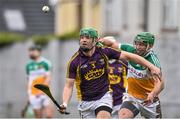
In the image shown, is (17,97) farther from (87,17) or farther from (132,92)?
(132,92)

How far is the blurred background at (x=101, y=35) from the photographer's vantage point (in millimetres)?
31328

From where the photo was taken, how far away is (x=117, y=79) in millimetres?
16938

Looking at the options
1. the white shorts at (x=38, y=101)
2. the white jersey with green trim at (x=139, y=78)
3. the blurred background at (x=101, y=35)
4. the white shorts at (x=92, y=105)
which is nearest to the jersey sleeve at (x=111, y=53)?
the white jersey with green trim at (x=139, y=78)

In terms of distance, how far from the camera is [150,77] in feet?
49.8

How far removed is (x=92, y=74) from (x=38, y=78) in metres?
7.89

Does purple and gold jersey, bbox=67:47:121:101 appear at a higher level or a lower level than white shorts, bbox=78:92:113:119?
higher

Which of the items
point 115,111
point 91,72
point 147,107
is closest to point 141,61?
point 91,72

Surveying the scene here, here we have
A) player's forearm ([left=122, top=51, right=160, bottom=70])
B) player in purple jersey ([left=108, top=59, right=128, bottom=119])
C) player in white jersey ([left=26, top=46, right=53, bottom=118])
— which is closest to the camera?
player's forearm ([left=122, top=51, right=160, bottom=70])

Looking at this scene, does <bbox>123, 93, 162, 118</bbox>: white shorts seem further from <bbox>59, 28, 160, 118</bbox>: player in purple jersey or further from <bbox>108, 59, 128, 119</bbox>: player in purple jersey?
<bbox>108, 59, 128, 119</bbox>: player in purple jersey

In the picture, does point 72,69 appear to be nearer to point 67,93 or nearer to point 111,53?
point 67,93

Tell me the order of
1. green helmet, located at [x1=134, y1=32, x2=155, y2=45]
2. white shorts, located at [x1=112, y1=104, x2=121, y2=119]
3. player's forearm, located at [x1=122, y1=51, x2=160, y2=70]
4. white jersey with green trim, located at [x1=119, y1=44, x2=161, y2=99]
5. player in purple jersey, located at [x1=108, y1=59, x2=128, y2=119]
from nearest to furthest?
player's forearm, located at [x1=122, y1=51, x2=160, y2=70] → green helmet, located at [x1=134, y1=32, x2=155, y2=45] → white jersey with green trim, located at [x1=119, y1=44, x2=161, y2=99] → white shorts, located at [x1=112, y1=104, x2=121, y2=119] → player in purple jersey, located at [x1=108, y1=59, x2=128, y2=119]

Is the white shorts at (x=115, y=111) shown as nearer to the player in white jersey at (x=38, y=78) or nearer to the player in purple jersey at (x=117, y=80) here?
the player in purple jersey at (x=117, y=80)

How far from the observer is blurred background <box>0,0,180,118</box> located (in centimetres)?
3133

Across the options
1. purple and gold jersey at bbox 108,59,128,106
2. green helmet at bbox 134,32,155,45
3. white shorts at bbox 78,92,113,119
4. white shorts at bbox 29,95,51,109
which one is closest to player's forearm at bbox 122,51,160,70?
green helmet at bbox 134,32,155,45
